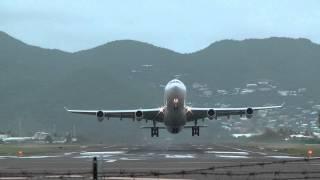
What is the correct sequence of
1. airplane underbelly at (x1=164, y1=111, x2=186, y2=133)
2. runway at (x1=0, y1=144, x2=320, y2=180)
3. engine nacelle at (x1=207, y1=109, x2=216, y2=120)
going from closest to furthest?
runway at (x1=0, y1=144, x2=320, y2=180), airplane underbelly at (x1=164, y1=111, x2=186, y2=133), engine nacelle at (x1=207, y1=109, x2=216, y2=120)

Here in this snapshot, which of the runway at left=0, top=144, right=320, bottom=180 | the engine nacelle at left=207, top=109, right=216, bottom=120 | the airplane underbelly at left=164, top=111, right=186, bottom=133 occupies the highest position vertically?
the engine nacelle at left=207, top=109, right=216, bottom=120

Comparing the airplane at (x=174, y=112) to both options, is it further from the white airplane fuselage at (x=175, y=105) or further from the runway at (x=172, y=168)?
the runway at (x=172, y=168)

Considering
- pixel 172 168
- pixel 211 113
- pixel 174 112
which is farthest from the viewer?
pixel 211 113

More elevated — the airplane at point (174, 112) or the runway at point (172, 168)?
the airplane at point (174, 112)

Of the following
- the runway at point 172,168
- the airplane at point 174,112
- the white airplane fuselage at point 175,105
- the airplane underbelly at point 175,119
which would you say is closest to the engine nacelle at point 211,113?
the airplane at point 174,112

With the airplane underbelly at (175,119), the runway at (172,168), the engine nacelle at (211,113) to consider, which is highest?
the engine nacelle at (211,113)

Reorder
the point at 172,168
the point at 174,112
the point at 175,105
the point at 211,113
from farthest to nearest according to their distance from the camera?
the point at 211,113, the point at 174,112, the point at 175,105, the point at 172,168

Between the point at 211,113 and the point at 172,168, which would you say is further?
the point at 211,113

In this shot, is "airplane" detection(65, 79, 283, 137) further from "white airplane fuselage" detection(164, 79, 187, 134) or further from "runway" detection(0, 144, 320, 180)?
"runway" detection(0, 144, 320, 180)

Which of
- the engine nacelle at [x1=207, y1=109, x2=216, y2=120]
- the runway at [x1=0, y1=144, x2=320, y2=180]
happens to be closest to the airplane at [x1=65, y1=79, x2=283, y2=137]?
the engine nacelle at [x1=207, y1=109, x2=216, y2=120]

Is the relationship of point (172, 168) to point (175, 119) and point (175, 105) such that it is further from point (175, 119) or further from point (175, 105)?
point (175, 119)

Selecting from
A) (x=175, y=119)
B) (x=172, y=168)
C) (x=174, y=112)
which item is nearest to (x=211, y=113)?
(x=175, y=119)

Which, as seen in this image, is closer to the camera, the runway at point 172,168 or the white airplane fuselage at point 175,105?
the runway at point 172,168

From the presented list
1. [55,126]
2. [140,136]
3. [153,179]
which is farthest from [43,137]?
[153,179]
